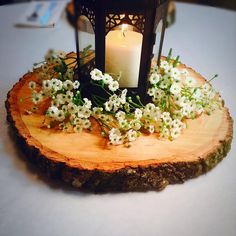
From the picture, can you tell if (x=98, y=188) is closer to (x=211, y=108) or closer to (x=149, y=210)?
(x=149, y=210)

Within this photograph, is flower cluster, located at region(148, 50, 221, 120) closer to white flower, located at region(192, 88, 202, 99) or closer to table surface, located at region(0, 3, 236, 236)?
white flower, located at region(192, 88, 202, 99)

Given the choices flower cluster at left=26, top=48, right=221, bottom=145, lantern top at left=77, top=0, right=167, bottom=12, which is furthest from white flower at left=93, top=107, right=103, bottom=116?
lantern top at left=77, top=0, right=167, bottom=12

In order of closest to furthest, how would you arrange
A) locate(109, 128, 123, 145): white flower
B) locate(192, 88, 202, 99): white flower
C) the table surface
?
1. the table surface
2. locate(109, 128, 123, 145): white flower
3. locate(192, 88, 202, 99): white flower

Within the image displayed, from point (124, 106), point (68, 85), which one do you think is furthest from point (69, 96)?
point (124, 106)

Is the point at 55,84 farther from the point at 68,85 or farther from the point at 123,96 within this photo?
the point at 123,96

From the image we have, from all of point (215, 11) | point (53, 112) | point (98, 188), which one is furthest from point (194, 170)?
point (215, 11)
